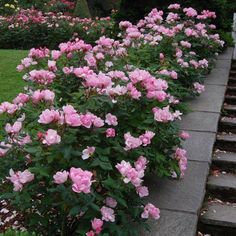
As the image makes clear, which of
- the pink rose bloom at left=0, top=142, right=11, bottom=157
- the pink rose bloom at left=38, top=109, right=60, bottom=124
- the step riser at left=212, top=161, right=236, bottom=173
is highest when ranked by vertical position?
the pink rose bloom at left=38, top=109, right=60, bottom=124

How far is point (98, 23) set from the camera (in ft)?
38.4

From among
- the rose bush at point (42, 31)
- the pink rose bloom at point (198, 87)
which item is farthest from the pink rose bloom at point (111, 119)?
the rose bush at point (42, 31)

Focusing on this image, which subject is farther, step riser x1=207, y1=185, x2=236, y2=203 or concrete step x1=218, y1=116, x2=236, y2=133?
concrete step x1=218, y1=116, x2=236, y2=133

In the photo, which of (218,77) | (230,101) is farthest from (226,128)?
(218,77)

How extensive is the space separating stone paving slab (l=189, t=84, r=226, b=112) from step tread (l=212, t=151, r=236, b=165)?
73 centimetres

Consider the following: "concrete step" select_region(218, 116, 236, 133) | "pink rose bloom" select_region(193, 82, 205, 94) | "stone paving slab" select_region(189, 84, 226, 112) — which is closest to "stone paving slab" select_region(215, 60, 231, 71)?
"stone paving slab" select_region(189, 84, 226, 112)

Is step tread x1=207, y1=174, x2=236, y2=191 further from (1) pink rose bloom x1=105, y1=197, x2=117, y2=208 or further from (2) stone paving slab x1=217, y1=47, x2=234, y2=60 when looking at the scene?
(2) stone paving slab x1=217, y1=47, x2=234, y2=60

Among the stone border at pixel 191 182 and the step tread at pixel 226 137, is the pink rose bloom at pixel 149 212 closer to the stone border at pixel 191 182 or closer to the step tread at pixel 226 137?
the stone border at pixel 191 182

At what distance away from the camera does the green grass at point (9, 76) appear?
6.80m

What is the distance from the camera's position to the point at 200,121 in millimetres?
4867

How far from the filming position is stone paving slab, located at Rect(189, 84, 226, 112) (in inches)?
207

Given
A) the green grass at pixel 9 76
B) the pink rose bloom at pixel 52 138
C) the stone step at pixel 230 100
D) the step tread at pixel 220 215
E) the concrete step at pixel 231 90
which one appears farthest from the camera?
the green grass at pixel 9 76

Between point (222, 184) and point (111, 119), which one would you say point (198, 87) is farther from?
point (111, 119)

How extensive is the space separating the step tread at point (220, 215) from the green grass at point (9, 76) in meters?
3.61
